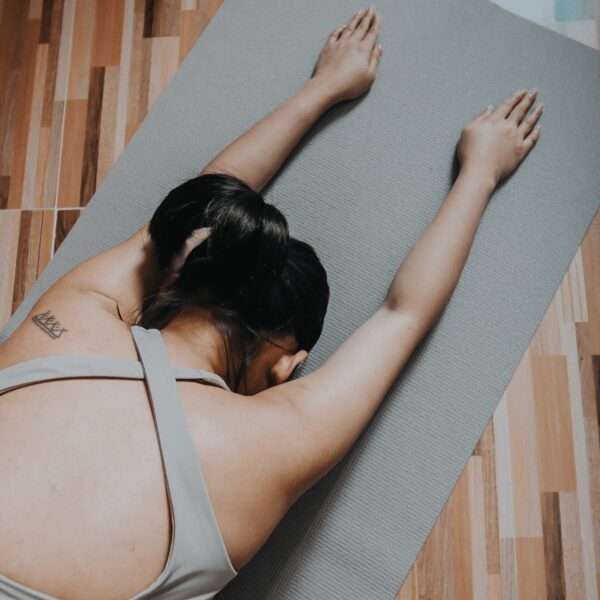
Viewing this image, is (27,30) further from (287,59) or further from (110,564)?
(110,564)

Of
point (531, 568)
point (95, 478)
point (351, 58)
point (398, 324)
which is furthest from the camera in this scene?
point (351, 58)

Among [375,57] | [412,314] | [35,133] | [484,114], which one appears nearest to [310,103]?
[375,57]

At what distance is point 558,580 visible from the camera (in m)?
1.00

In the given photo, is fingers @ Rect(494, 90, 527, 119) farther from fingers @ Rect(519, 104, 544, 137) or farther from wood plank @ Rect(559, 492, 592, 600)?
wood plank @ Rect(559, 492, 592, 600)

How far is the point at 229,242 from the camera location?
667 mm

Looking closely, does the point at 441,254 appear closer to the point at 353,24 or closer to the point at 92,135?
the point at 353,24

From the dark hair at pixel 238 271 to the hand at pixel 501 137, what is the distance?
1.48ft

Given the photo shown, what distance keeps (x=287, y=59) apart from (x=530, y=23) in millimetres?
460

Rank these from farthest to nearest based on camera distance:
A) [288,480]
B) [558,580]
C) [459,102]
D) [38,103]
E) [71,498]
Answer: [38,103], [459,102], [558,580], [288,480], [71,498]

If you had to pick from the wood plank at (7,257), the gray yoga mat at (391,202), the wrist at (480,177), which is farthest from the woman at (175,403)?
the wood plank at (7,257)

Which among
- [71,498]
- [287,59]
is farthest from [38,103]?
[71,498]

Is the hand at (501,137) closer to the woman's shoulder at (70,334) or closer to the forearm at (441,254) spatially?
the forearm at (441,254)

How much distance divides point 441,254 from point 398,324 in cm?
14

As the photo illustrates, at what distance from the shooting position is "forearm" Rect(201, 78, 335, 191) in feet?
3.34
